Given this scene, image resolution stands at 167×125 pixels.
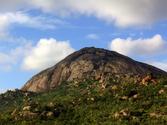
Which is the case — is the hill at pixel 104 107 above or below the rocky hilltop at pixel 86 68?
below

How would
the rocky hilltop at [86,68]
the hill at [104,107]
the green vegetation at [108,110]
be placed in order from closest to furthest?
1. the green vegetation at [108,110]
2. the hill at [104,107]
3. the rocky hilltop at [86,68]

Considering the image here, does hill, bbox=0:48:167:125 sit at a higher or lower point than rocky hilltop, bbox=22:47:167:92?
lower

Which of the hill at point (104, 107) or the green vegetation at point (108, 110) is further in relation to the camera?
the hill at point (104, 107)

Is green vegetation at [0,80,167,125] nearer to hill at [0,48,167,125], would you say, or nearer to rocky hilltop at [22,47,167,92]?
hill at [0,48,167,125]

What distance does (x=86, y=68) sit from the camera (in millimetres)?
136875

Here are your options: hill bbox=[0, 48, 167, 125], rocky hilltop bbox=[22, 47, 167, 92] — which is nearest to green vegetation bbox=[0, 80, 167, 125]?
hill bbox=[0, 48, 167, 125]

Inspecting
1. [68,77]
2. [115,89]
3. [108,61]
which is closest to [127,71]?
[108,61]

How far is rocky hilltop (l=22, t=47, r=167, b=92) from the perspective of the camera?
443 feet

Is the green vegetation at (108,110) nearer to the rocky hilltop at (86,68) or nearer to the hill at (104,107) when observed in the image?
the hill at (104,107)

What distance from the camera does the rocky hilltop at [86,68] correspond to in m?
135

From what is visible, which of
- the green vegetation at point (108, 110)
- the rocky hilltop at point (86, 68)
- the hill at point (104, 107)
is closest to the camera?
the green vegetation at point (108, 110)

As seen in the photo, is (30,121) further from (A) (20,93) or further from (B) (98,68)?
(B) (98,68)

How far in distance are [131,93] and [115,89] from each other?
5.38 m

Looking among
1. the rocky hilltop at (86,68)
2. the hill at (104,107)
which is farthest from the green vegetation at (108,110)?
the rocky hilltop at (86,68)
